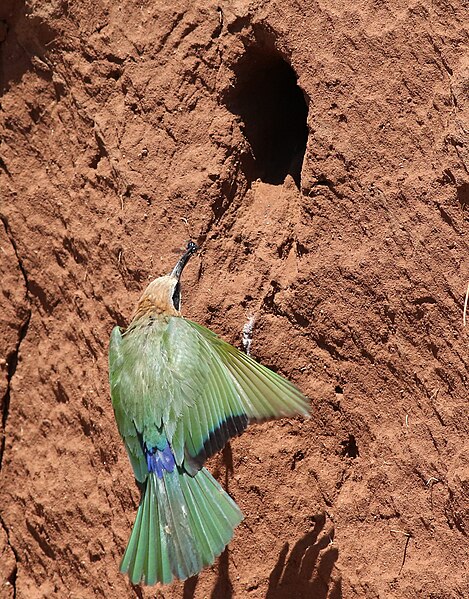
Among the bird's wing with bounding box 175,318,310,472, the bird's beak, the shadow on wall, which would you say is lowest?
the bird's wing with bounding box 175,318,310,472

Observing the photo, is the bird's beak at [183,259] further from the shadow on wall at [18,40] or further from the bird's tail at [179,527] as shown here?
the shadow on wall at [18,40]

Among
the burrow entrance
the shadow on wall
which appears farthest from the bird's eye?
the shadow on wall

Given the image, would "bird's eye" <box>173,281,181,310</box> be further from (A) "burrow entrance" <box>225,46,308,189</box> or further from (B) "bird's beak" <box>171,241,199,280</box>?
(A) "burrow entrance" <box>225,46,308,189</box>

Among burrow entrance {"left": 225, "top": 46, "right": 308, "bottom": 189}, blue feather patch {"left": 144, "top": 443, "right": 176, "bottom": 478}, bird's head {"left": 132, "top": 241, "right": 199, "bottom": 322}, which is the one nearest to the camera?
blue feather patch {"left": 144, "top": 443, "right": 176, "bottom": 478}

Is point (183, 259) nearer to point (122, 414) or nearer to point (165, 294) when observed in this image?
point (165, 294)

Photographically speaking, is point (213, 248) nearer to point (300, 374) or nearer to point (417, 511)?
point (300, 374)

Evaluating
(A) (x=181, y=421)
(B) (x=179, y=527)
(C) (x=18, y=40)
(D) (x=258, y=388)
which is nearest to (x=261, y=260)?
(D) (x=258, y=388)

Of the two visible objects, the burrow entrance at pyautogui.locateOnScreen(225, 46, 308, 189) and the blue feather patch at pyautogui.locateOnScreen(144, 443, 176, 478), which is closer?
the blue feather patch at pyautogui.locateOnScreen(144, 443, 176, 478)
